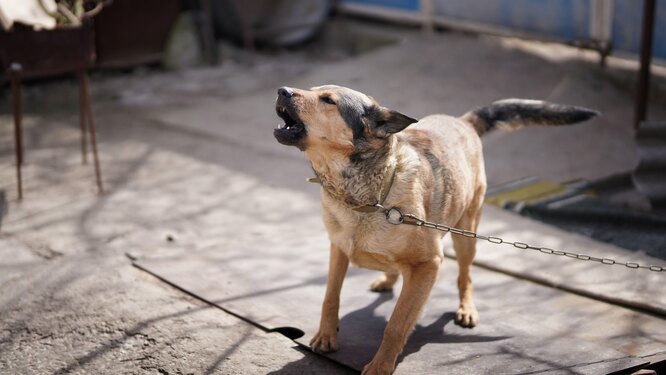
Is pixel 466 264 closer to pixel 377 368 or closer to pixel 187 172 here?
pixel 377 368

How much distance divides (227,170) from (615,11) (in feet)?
15.5

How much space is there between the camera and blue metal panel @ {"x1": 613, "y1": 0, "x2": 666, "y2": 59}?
8.21 metres

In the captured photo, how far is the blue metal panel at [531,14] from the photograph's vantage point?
30.7ft

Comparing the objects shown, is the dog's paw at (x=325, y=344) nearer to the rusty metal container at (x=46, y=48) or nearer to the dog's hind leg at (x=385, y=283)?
the dog's hind leg at (x=385, y=283)

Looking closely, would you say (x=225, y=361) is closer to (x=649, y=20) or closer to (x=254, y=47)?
(x=649, y=20)

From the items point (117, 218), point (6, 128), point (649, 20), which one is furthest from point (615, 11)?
point (6, 128)

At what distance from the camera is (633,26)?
8.60 m

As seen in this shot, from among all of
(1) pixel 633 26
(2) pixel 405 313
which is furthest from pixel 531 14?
(2) pixel 405 313

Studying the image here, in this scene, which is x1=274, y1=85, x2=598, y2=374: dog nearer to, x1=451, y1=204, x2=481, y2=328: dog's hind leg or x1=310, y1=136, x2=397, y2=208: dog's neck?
x1=310, y1=136, x2=397, y2=208: dog's neck

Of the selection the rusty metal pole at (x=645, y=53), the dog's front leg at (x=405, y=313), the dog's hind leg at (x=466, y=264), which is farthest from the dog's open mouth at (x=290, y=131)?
the rusty metal pole at (x=645, y=53)

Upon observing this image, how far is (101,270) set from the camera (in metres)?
5.32

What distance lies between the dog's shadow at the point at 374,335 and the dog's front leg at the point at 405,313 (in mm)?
200

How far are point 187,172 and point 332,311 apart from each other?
12.4 feet

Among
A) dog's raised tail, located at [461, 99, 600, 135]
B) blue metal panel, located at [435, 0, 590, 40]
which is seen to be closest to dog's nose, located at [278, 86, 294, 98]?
dog's raised tail, located at [461, 99, 600, 135]
